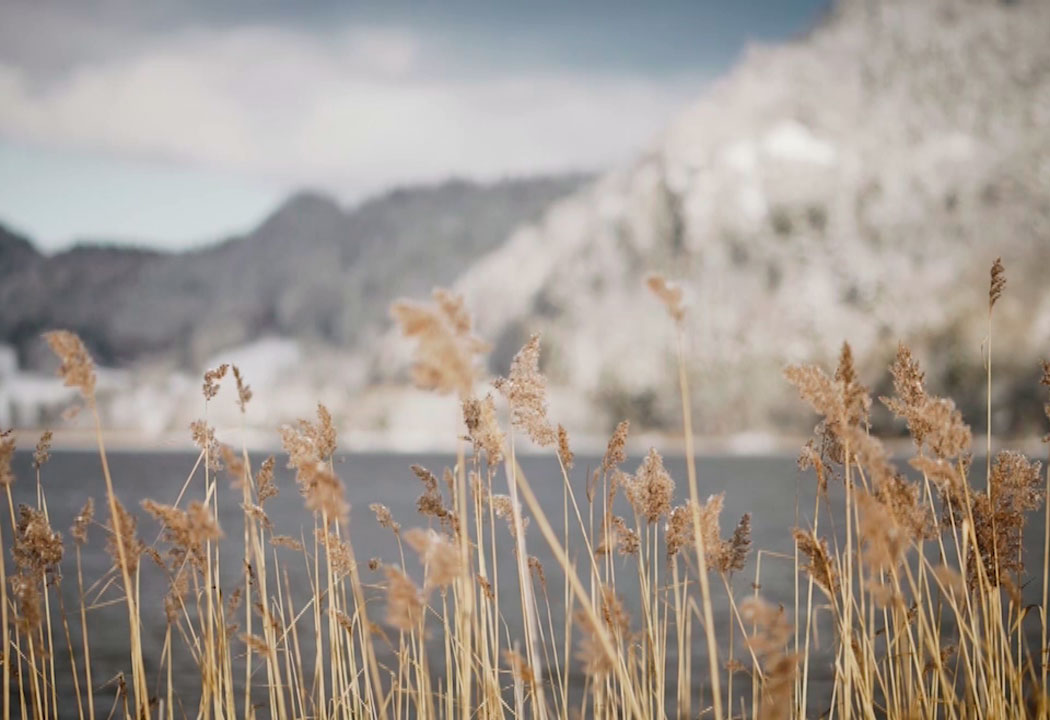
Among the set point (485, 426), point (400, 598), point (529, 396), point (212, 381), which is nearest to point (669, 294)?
point (400, 598)

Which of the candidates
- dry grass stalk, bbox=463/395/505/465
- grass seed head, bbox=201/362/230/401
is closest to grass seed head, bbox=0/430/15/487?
grass seed head, bbox=201/362/230/401

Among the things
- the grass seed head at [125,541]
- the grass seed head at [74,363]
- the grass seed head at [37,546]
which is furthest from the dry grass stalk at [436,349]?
the grass seed head at [37,546]

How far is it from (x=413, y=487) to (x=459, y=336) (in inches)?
4034

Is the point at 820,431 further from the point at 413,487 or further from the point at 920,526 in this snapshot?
the point at 413,487

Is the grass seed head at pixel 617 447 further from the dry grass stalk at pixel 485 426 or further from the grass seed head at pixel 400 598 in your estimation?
the grass seed head at pixel 400 598

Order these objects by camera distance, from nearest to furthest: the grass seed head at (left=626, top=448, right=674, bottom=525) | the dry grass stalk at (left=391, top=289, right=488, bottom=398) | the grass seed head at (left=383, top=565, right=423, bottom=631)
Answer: the dry grass stalk at (left=391, top=289, right=488, bottom=398) → the grass seed head at (left=383, top=565, right=423, bottom=631) → the grass seed head at (left=626, top=448, right=674, bottom=525)

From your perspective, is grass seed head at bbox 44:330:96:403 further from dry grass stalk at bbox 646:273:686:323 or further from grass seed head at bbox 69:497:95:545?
dry grass stalk at bbox 646:273:686:323

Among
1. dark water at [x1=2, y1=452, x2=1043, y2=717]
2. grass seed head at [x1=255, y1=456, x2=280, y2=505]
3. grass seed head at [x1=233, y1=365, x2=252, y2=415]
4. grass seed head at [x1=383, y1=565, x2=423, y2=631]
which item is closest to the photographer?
grass seed head at [x1=383, y1=565, x2=423, y2=631]

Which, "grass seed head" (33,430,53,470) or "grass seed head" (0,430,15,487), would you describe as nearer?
"grass seed head" (0,430,15,487)

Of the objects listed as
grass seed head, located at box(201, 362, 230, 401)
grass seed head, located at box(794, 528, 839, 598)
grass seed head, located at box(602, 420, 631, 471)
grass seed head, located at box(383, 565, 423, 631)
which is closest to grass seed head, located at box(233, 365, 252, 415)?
grass seed head, located at box(201, 362, 230, 401)

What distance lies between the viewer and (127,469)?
122 metres

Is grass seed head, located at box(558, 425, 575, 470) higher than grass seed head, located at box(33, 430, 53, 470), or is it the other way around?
grass seed head, located at box(33, 430, 53, 470)

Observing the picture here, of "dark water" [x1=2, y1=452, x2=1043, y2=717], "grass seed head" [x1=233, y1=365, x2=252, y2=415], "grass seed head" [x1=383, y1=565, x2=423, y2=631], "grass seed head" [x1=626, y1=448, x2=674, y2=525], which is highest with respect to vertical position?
"grass seed head" [x1=233, y1=365, x2=252, y2=415]

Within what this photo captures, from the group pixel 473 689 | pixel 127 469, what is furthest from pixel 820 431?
pixel 127 469
